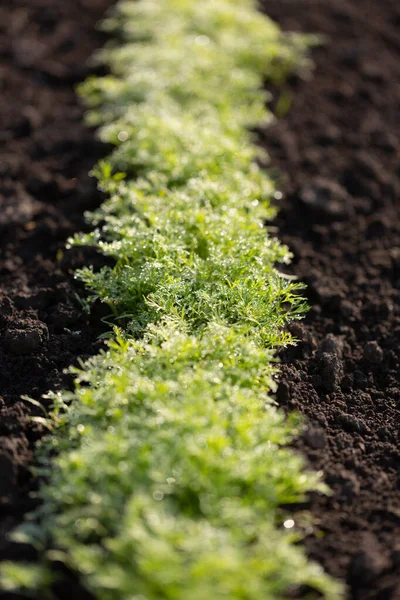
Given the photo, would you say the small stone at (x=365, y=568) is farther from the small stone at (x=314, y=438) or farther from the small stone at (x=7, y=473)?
the small stone at (x=7, y=473)

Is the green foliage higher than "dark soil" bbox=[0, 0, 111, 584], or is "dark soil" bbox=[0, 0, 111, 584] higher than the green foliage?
the green foliage

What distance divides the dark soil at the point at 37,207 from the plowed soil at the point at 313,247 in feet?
0.03

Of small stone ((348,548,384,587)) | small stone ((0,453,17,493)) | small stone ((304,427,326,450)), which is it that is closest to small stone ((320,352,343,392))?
small stone ((304,427,326,450))

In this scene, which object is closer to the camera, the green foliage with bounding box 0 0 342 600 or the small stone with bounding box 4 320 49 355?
the green foliage with bounding box 0 0 342 600

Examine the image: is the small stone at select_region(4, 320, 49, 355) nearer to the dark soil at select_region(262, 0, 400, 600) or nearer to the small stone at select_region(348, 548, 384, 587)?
the dark soil at select_region(262, 0, 400, 600)

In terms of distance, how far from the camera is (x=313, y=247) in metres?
4.71

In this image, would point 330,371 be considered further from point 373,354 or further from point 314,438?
point 314,438

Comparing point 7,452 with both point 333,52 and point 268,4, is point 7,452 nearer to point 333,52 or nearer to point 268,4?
point 333,52

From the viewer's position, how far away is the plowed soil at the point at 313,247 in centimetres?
298

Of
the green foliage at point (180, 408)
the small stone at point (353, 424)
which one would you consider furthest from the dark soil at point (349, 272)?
the green foliage at point (180, 408)

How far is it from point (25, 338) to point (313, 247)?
2106mm

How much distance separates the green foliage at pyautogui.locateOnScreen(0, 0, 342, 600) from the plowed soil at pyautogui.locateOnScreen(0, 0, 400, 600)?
0.61 feet

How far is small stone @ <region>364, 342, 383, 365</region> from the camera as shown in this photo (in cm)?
388

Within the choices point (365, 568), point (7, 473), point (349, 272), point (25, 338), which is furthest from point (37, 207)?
point (365, 568)
